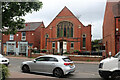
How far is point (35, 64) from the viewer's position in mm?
9352

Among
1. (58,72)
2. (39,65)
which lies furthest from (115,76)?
(39,65)

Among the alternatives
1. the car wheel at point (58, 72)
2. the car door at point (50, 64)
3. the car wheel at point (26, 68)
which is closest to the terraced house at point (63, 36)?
the car wheel at point (26, 68)

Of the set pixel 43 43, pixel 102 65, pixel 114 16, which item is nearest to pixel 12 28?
pixel 102 65

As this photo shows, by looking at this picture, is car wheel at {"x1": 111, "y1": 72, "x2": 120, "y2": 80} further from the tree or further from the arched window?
the arched window

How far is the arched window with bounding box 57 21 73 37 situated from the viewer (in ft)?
93.7

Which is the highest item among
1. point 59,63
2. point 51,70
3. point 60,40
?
point 60,40

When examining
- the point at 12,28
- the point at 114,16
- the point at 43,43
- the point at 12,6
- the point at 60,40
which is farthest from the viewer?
the point at 43,43

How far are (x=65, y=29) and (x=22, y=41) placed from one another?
12.5m

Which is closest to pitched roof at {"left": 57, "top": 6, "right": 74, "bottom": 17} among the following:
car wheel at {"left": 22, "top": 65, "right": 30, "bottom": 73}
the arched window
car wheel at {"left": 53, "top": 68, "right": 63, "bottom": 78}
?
the arched window

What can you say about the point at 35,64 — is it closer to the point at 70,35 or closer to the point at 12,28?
the point at 12,28

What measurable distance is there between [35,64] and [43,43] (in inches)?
851

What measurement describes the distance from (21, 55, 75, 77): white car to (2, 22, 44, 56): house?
76.7 ft

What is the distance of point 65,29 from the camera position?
28.8m

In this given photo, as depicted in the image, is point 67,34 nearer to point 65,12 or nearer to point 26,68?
point 65,12
